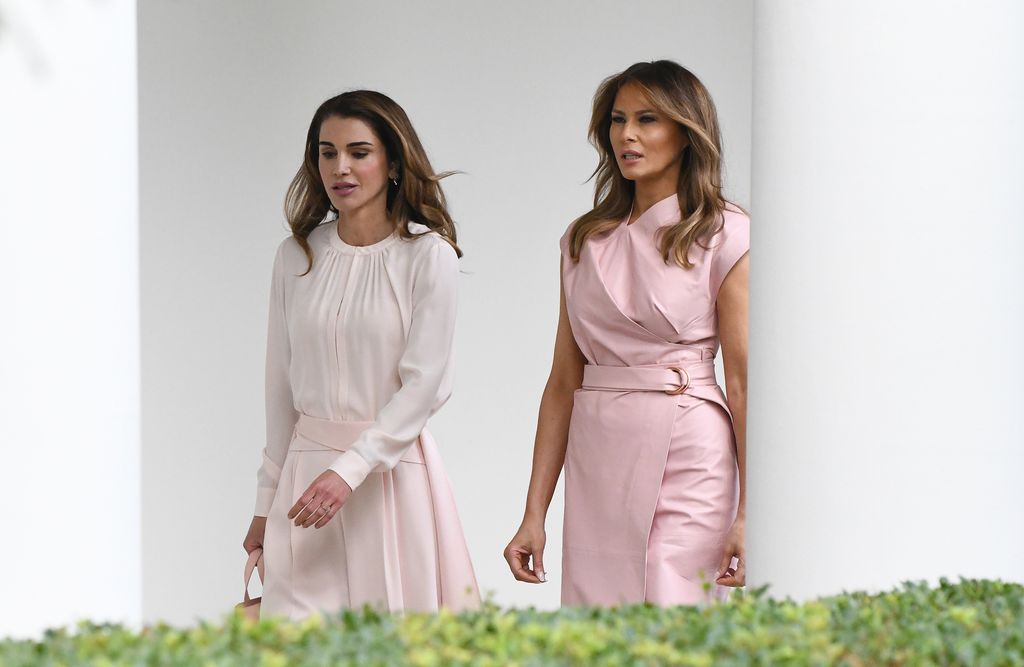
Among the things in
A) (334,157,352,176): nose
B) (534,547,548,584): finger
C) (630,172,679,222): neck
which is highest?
(334,157,352,176): nose

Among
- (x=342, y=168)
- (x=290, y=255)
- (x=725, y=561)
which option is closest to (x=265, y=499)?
(x=290, y=255)

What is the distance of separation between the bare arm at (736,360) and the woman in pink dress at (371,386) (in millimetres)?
741

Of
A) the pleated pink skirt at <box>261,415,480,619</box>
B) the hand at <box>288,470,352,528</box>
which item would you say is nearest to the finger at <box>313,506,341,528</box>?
the hand at <box>288,470,352,528</box>

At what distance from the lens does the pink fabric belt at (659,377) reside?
4.23m

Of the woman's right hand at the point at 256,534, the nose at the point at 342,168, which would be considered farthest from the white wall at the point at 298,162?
the nose at the point at 342,168

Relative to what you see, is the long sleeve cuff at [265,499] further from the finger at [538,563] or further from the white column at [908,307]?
the white column at [908,307]

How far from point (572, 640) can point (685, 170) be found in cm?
237

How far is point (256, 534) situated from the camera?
4.64 m

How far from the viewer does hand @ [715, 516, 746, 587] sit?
4.13 m

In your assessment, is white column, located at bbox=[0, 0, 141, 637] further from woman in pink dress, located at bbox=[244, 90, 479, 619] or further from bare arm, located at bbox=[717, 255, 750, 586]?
bare arm, located at bbox=[717, 255, 750, 586]

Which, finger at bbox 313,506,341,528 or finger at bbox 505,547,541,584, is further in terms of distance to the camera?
finger at bbox 505,547,541,584

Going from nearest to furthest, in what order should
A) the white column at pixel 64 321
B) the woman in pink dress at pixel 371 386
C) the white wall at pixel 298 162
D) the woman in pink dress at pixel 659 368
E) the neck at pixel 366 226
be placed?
the white column at pixel 64 321 < the woman in pink dress at pixel 659 368 < the woman in pink dress at pixel 371 386 < the neck at pixel 366 226 < the white wall at pixel 298 162

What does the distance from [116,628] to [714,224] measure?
7.73 ft

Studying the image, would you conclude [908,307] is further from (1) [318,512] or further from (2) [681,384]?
(1) [318,512]
